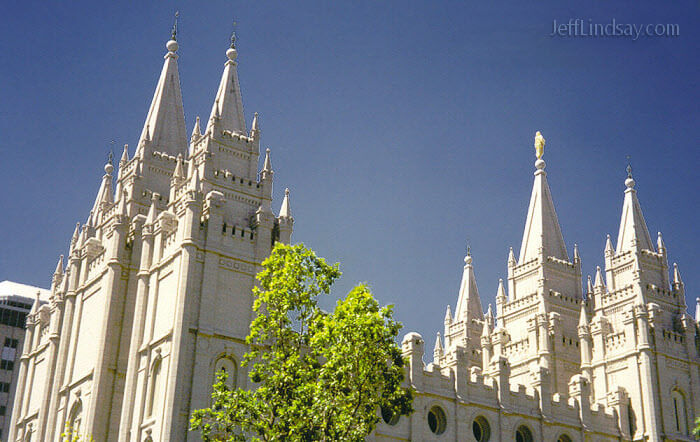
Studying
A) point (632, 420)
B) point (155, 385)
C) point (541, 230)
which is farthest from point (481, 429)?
point (541, 230)

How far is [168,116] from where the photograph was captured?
215ft

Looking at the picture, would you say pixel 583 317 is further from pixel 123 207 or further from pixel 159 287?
pixel 123 207

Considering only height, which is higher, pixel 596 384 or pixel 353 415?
pixel 596 384

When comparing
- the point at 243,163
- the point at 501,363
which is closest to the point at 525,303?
the point at 501,363

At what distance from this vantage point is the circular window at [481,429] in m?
55.2

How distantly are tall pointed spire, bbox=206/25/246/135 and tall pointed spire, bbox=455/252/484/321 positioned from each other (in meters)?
28.4

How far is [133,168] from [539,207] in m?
30.4

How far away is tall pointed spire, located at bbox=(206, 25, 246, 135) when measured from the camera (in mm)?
55219

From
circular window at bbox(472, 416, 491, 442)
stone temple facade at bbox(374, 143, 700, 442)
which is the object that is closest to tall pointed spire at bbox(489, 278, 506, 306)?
stone temple facade at bbox(374, 143, 700, 442)

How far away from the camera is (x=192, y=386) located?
4594 centimetres

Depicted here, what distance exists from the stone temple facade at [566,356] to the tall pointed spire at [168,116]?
22.5 meters

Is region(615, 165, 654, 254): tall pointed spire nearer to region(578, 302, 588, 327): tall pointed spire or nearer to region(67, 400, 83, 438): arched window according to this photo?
region(578, 302, 588, 327): tall pointed spire

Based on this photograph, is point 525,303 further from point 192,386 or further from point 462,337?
point 192,386

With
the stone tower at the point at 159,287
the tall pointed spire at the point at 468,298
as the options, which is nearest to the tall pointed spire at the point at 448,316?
the tall pointed spire at the point at 468,298
